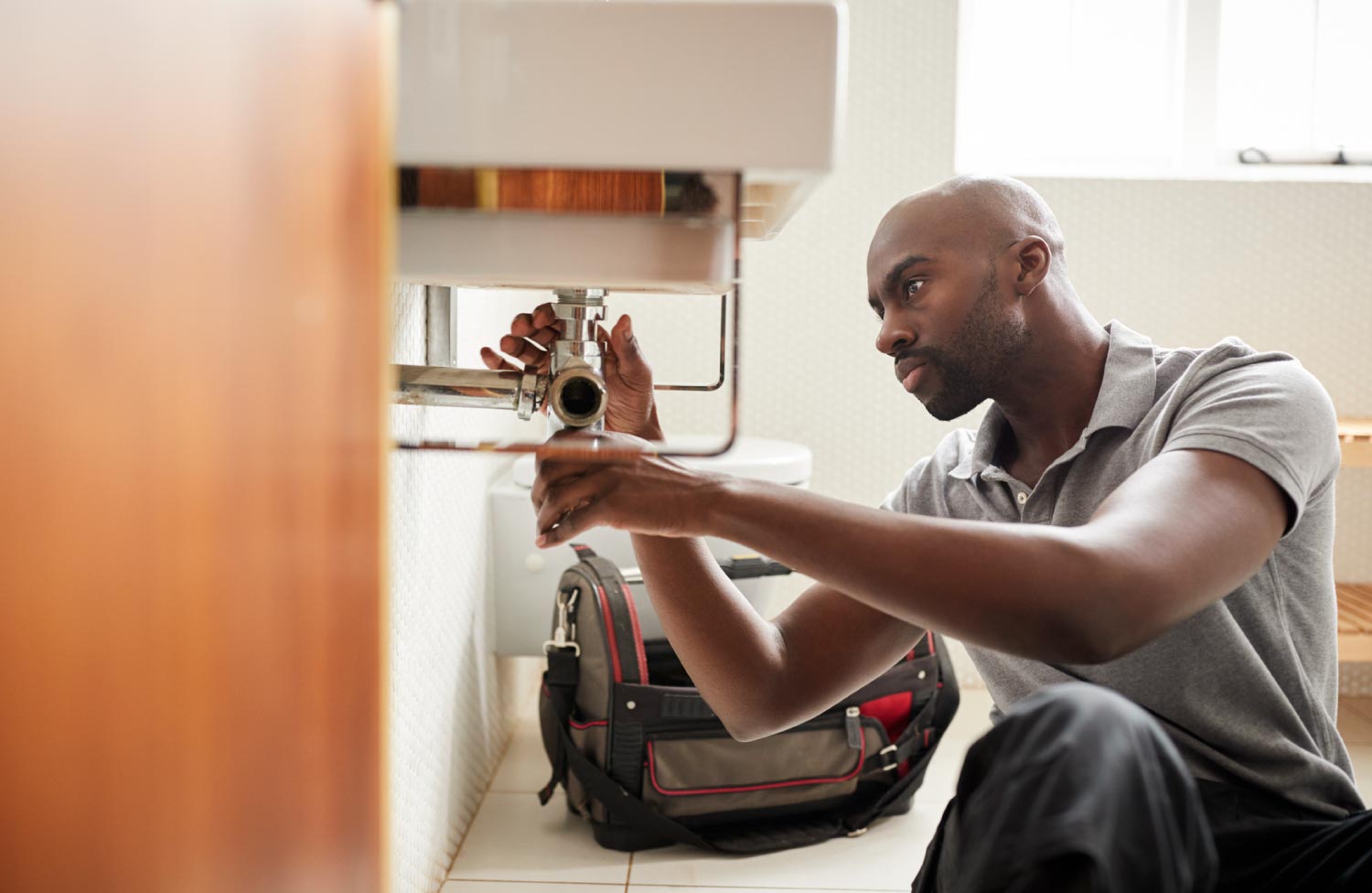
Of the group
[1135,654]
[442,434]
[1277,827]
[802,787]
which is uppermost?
[442,434]

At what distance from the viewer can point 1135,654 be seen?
0.91 m

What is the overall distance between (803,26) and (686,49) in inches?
2.2

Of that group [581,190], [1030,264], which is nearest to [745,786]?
[1030,264]

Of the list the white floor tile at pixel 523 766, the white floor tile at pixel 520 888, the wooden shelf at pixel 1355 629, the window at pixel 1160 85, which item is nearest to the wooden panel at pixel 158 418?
the white floor tile at pixel 520 888

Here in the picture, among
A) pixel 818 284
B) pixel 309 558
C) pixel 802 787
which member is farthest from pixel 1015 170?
pixel 309 558

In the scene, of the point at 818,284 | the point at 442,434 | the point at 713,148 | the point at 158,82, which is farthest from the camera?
the point at 818,284

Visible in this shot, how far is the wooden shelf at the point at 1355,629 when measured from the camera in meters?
1.94

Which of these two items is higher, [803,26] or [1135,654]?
[803,26]

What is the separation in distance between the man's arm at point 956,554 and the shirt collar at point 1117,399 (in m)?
0.26

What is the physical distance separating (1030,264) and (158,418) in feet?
2.87

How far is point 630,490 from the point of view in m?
0.70

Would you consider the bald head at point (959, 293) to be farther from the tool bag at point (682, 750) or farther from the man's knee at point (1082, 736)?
the tool bag at point (682, 750)

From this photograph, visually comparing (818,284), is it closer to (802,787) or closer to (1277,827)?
(802,787)

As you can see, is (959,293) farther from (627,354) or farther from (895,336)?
(627,354)
